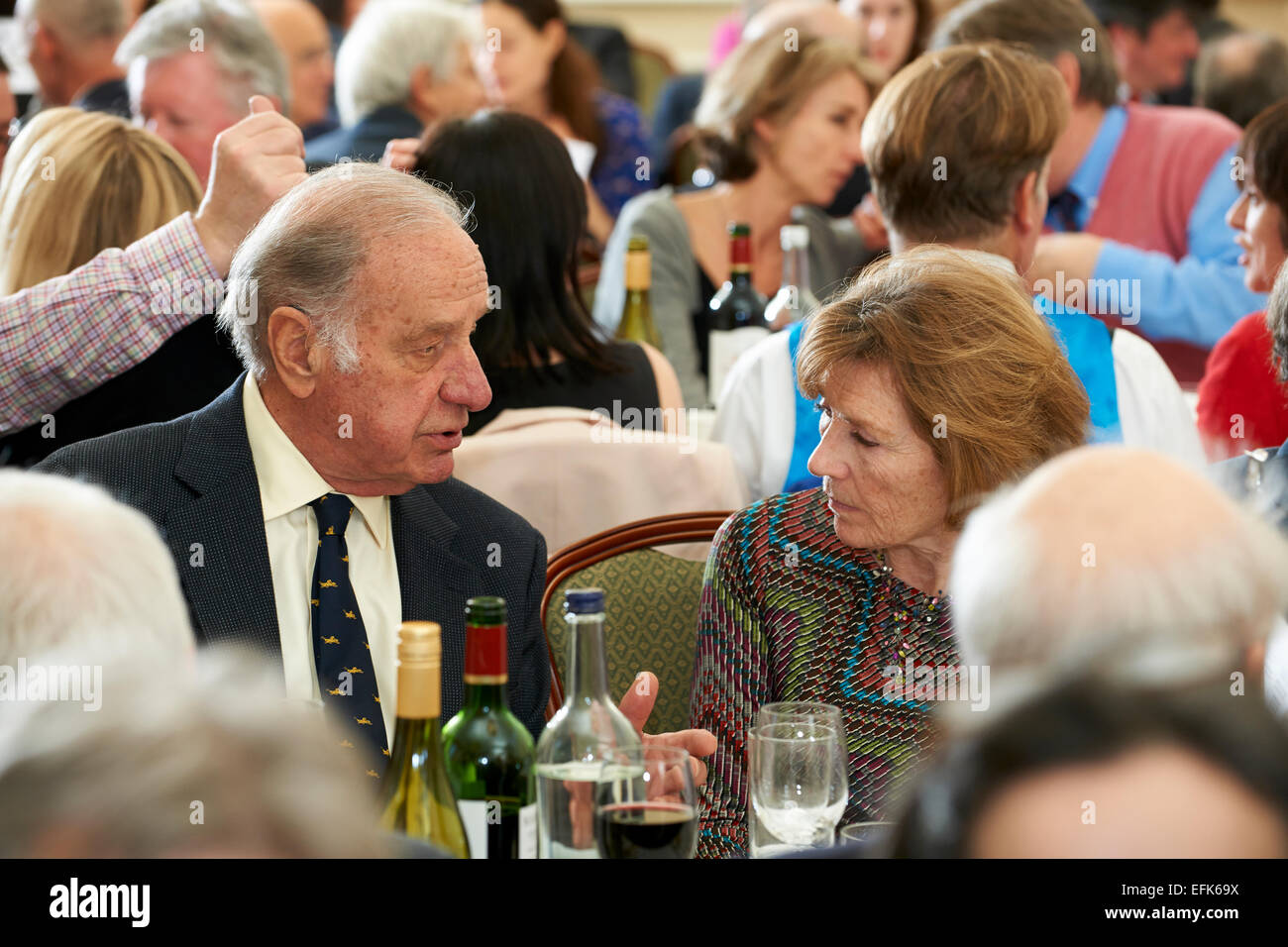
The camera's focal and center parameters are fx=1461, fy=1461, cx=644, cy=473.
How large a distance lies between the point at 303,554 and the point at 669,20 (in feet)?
25.5

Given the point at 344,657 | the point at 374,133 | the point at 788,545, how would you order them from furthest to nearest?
the point at 374,133
the point at 788,545
the point at 344,657

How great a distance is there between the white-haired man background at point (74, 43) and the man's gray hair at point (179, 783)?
4064mm

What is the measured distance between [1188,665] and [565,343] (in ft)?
6.95

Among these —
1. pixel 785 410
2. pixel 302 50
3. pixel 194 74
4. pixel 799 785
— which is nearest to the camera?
pixel 799 785

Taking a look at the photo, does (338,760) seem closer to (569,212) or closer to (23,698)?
(23,698)

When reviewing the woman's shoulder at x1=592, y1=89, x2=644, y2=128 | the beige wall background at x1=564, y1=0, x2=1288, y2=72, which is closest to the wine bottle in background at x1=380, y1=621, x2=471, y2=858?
the woman's shoulder at x1=592, y1=89, x2=644, y2=128

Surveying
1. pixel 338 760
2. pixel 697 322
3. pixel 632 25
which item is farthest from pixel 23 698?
pixel 632 25

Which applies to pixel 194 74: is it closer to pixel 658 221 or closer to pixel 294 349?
pixel 658 221

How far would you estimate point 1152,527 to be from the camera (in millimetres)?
1024

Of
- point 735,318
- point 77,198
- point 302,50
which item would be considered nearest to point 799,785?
point 77,198

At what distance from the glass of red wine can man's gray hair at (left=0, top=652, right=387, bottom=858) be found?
0.50 meters

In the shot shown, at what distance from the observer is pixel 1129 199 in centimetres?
→ 384

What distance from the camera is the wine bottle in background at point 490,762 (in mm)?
1305

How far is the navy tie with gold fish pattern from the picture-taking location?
176 centimetres
